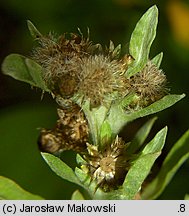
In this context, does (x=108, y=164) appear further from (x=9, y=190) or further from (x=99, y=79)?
(x=9, y=190)

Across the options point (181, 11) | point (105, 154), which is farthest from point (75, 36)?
point (181, 11)

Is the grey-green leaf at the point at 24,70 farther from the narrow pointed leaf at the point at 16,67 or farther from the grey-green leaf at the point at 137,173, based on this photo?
the grey-green leaf at the point at 137,173

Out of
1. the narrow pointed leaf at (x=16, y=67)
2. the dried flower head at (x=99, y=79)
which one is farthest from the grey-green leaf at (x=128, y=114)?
the narrow pointed leaf at (x=16, y=67)

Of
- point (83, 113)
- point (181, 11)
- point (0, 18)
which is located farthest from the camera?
point (0, 18)
